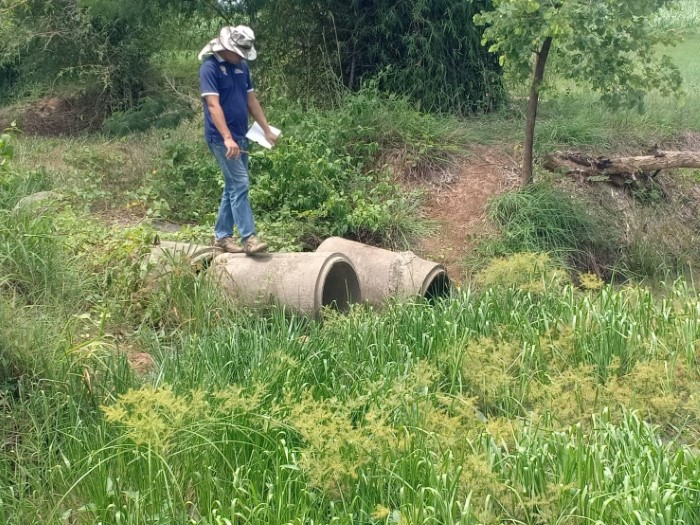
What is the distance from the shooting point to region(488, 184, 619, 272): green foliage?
8.62 m

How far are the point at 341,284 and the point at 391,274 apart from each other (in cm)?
41

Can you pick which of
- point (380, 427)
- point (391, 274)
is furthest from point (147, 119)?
point (380, 427)

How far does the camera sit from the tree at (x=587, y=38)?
313 inches

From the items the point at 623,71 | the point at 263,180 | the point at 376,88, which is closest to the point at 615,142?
the point at 623,71

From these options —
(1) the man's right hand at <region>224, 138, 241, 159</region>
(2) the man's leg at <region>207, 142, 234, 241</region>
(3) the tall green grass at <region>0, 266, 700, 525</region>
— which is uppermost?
(1) the man's right hand at <region>224, 138, 241, 159</region>

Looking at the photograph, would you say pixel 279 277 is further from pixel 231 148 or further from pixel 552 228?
pixel 552 228

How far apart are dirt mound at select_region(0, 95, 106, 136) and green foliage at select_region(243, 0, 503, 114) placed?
153 inches

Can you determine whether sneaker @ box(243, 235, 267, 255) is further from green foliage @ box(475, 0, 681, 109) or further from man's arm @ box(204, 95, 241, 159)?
green foliage @ box(475, 0, 681, 109)

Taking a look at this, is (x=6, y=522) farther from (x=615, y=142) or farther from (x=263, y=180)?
(x=615, y=142)

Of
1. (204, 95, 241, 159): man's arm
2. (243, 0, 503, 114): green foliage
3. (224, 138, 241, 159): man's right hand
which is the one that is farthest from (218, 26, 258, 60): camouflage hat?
(243, 0, 503, 114): green foliage

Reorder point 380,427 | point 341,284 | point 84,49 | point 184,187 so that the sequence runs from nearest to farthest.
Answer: point 380,427
point 341,284
point 184,187
point 84,49

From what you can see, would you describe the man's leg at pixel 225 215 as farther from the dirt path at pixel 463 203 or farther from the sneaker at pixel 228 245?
the dirt path at pixel 463 203

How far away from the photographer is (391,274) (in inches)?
280

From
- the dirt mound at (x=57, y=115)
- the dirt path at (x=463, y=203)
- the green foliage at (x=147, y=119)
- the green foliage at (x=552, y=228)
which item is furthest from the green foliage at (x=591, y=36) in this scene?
the dirt mound at (x=57, y=115)
